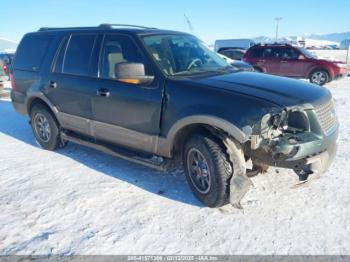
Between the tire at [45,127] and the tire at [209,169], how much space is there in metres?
2.70

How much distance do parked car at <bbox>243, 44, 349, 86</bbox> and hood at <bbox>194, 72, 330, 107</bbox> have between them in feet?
35.8

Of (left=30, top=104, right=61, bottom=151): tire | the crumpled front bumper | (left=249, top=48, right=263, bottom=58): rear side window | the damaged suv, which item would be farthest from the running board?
(left=249, top=48, right=263, bottom=58): rear side window

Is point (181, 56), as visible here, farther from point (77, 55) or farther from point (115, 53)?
point (77, 55)

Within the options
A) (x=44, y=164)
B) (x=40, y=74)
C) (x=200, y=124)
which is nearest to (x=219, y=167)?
(x=200, y=124)

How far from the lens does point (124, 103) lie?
13.6 ft

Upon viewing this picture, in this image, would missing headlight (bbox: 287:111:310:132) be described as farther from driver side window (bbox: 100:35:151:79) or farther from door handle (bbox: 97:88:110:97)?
door handle (bbox: 97:88:110:97)

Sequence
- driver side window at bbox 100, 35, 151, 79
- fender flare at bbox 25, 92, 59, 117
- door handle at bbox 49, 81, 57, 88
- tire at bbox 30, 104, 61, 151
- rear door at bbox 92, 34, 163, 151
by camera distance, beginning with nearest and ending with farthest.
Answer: rear door at bbox 92, 34, 163, 151, driver side window at bbox 100, 35, 151, 79, door handle at bbox 49, 81, 57, 88, fender flare at bbox 25, 92, 59, 117, tire at bbox 30, 104, 61, 151

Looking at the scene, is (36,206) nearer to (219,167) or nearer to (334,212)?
(219,167)

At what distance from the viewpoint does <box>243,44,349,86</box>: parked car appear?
13482 millimetres

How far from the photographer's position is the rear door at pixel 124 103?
3900 millimetres

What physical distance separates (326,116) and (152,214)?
7.07ft

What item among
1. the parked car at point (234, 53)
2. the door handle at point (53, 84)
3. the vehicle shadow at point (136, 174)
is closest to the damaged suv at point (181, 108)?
the door handle at point (53, 84)

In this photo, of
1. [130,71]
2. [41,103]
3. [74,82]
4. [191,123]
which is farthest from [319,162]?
[41,103]

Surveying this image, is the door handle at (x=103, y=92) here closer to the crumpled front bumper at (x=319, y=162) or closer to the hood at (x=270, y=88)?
the hood at (x=270, y=88)
